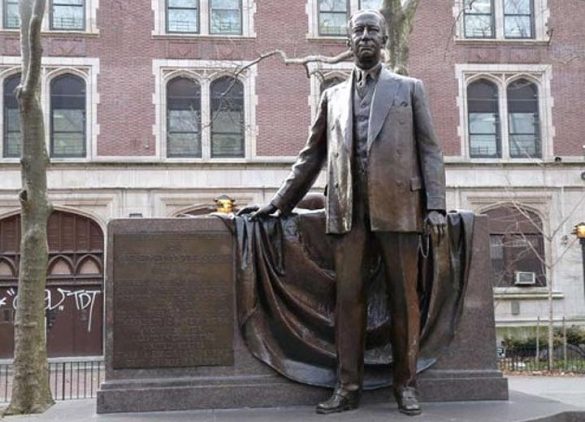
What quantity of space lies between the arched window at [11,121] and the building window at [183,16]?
519cm

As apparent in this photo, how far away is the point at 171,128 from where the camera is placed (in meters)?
24.9

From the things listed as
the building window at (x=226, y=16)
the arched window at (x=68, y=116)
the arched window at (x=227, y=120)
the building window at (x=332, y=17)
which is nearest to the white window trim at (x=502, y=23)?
the building window at (x=332, y=17)

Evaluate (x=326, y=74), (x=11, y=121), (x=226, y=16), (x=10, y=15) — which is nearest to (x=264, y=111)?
(x=326, y=74)

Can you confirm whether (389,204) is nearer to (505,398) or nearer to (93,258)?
(505,398)

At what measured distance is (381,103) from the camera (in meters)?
5.33

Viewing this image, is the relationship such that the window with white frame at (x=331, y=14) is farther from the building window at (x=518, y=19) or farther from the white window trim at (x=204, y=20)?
the building window at (x=518, y=19)

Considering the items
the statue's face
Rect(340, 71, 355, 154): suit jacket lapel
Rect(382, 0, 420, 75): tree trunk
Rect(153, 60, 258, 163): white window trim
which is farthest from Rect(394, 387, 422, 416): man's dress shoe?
Rect(153, 60, 258, 163): white window trim

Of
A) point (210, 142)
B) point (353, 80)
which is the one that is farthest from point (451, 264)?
point (210, 142)

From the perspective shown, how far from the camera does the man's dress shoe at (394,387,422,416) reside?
511 cm

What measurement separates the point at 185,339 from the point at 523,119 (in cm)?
2296

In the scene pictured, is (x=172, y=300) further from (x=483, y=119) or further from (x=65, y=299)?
(x=483, y=119)

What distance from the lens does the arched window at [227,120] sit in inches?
984

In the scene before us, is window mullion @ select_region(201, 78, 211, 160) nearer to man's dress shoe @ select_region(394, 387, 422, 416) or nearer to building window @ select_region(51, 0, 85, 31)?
building window @ select_region(51, 0, 85, 31)

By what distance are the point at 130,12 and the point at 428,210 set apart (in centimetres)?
2161
